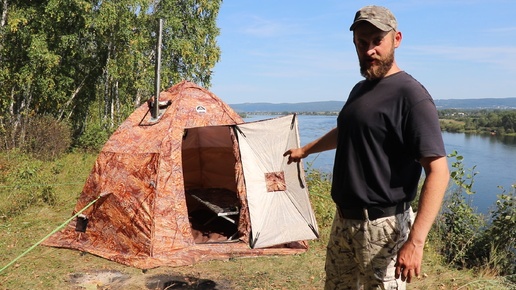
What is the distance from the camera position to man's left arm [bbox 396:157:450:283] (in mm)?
1903

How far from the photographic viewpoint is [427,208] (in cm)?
192

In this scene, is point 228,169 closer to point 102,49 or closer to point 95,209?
point 95,209

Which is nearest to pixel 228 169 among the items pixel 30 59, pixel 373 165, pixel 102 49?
pixel 373 165

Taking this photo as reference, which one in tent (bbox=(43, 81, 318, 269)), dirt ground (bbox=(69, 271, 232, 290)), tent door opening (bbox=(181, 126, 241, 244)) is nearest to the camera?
dirt ground (bbox=(69, 271, 232, 290))

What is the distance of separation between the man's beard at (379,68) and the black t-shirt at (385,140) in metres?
0.04

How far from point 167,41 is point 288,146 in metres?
13.0

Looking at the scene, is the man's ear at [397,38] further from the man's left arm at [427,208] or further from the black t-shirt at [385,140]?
the man's left arm at [427,208]

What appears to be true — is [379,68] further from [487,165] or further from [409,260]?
[487,165]

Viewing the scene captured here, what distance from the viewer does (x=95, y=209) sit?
5895 millimetres

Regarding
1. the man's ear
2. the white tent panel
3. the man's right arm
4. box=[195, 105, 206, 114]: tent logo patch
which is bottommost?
the white tent panel

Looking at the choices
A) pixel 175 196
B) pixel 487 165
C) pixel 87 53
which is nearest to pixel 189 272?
pixel 175 196

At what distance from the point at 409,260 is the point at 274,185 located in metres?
4.08

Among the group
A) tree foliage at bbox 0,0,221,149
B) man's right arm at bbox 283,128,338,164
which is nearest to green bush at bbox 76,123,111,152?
tree foliage at bbox 0,0,221,149

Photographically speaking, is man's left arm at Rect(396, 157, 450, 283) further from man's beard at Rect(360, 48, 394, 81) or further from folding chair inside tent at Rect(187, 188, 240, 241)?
folding chair inside tent at Rect(187, 188, 240, 241)
